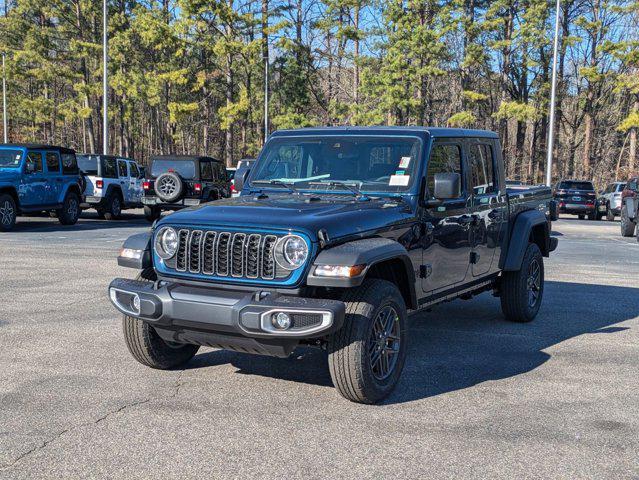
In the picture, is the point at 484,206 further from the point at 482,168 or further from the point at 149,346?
the point at 149,346

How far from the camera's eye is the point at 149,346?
555cm

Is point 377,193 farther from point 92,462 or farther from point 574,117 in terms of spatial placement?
point 574,117

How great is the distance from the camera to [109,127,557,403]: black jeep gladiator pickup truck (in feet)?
15.3

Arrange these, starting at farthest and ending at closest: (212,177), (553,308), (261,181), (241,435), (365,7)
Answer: (365,7), (212,177), (553,308), (261,181), (241,435)

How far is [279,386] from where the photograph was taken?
5434 mm

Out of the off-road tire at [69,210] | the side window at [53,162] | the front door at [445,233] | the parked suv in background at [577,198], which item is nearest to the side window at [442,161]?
the front door at [445,233]

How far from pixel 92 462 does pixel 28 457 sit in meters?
0.36

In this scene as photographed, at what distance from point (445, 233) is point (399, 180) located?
0.65 m

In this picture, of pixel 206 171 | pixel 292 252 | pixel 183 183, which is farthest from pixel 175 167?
pixel 292 252

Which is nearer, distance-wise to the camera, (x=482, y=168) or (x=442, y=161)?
(x=442, y=161)

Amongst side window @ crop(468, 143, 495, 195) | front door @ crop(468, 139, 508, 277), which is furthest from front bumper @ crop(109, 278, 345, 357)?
side window @ crop(468, 143, 495, 195)

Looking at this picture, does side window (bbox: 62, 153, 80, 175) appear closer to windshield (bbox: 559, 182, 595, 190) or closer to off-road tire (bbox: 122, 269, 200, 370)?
off-road tire (bbox: 122, 269, 200, 370)

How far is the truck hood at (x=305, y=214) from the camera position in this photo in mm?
4840

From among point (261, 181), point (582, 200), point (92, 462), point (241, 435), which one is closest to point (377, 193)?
point (261, 181)
